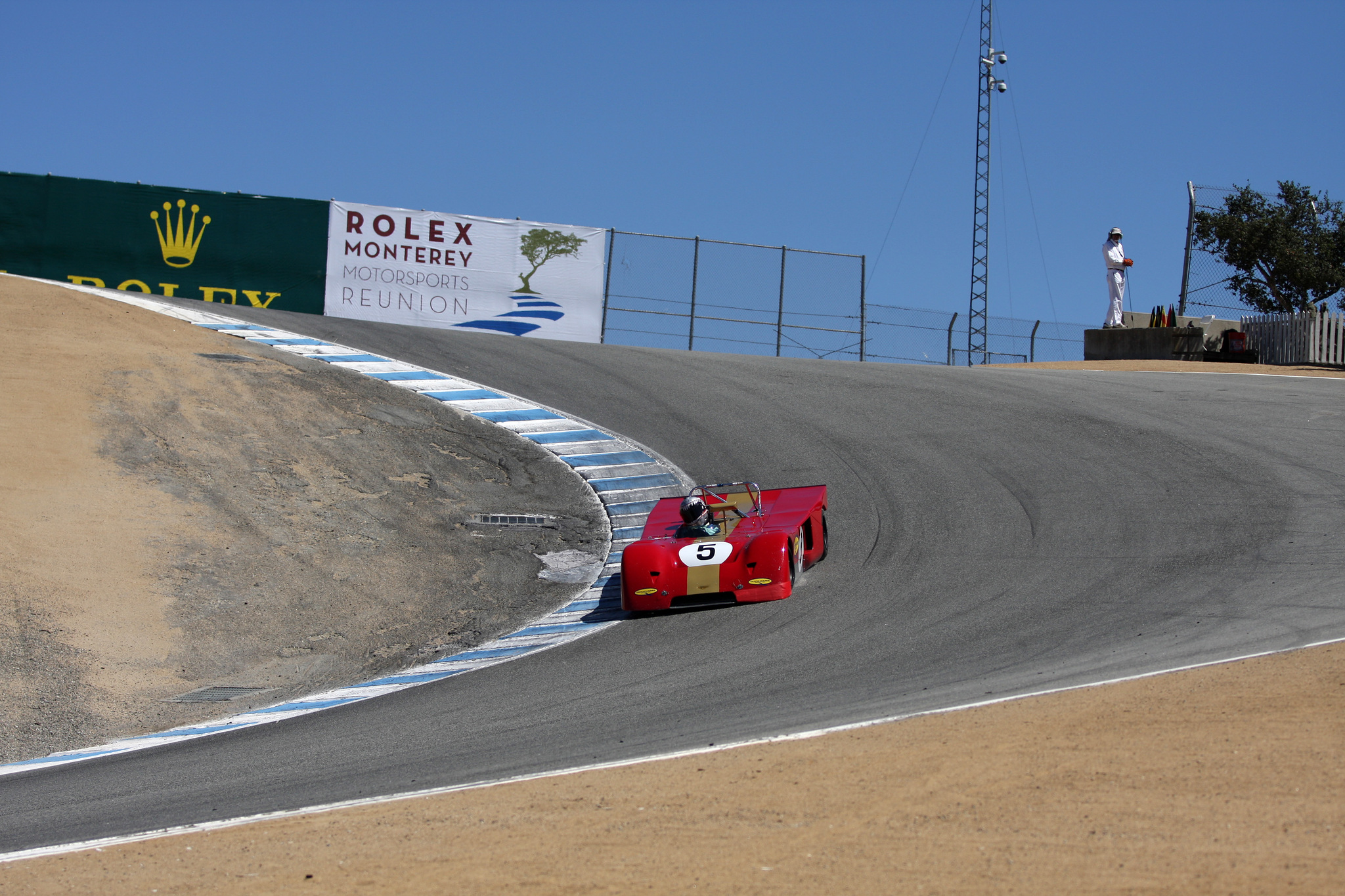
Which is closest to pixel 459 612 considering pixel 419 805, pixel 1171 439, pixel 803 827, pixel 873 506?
pixel 873 506

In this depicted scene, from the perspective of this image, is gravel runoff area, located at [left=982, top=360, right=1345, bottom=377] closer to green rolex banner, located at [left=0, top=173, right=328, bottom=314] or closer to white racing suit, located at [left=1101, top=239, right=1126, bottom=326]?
white racing suit, located at [left=1101, top=239, right=1126, bottom=326]

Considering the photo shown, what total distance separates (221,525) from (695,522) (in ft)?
16.5

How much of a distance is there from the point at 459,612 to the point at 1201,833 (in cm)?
822

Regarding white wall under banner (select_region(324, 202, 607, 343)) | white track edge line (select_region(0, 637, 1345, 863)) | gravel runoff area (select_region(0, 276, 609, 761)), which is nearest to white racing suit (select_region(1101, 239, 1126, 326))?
white wall under banner (select_region(324, 202, 607, 343))

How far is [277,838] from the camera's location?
4988 millimetres

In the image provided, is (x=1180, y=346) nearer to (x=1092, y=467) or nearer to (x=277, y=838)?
(x=1092, y=467)

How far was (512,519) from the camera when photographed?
→ 13945 millimetres

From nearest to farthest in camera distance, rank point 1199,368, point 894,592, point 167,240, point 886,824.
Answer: point 886,824 < point 894,592 < point 167,240 < point 1199,368

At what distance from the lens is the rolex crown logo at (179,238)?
841 inches

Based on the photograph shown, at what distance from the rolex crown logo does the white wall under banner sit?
2.42 meters

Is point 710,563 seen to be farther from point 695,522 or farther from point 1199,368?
point 1199,368

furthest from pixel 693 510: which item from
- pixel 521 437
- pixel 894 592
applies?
pixel 521 437

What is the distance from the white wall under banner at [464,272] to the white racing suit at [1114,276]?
38.5ft

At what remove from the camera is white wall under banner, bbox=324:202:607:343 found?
2209cm
